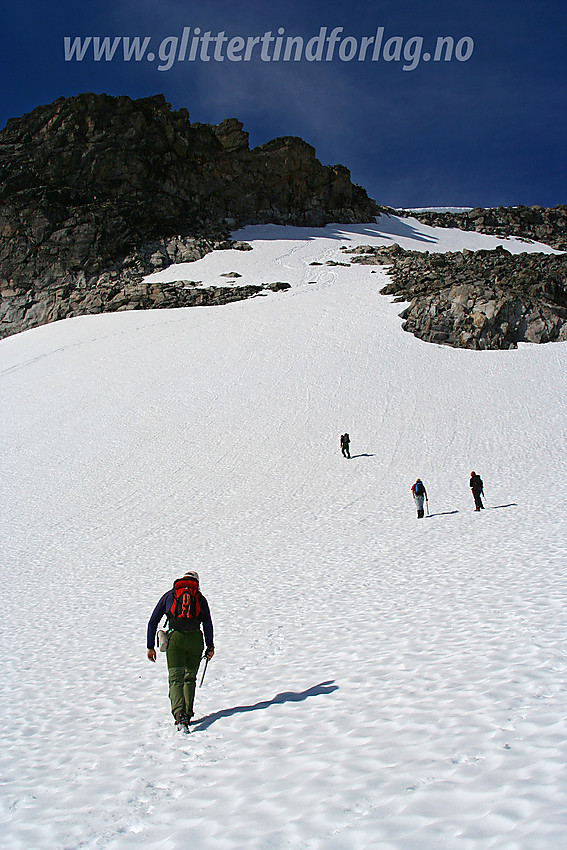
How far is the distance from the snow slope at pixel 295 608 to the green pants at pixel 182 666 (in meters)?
0.33

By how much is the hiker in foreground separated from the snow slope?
1.18 feet

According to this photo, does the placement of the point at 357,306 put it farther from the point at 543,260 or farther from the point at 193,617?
the point at 193,617

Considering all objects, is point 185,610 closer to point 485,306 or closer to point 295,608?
point 295,608

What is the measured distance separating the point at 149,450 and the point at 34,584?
461 inches

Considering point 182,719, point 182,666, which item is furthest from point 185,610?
point 182,719

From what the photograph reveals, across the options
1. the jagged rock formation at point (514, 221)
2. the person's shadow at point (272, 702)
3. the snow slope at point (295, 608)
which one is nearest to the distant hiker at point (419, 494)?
the snow slope at point (295, 608)

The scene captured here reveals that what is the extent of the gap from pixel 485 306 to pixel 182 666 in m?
36.7

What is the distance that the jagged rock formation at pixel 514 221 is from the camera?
278 feet

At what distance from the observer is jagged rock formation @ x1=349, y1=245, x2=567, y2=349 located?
35.7m

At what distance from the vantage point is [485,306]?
36.5 metres

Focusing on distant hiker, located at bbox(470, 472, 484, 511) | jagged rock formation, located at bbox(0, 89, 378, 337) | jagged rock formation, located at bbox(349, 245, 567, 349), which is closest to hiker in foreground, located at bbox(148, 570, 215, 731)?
distant hiker, located at bbox(470, 472, 484, 511)

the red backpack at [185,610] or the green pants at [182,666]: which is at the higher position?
the red backpack at [185,610]

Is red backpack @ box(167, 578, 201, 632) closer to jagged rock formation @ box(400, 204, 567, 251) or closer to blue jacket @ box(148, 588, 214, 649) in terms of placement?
blue jacket @ box(148, 588, 214, 649)

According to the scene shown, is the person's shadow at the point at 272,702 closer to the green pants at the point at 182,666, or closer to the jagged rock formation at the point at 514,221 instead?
the green pants at the point at 182,666
